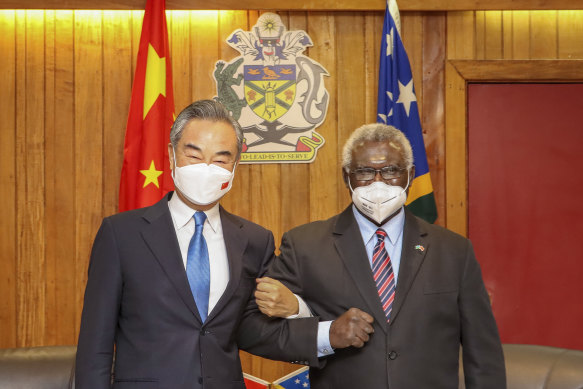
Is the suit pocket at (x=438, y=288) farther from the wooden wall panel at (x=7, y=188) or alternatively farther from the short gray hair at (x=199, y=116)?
the wooden wall panel at (x=7, y=188)

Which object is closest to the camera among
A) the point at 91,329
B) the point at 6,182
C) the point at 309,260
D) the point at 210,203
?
the point at 91,329

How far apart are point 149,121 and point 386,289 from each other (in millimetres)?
1749

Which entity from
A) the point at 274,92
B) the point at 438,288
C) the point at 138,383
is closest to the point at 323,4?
the point at 274,92

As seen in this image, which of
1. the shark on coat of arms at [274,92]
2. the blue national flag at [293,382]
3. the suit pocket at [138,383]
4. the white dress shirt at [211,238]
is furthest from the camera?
the shark on coat of arms at [274,92]

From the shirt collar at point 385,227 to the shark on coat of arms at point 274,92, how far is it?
140 cm

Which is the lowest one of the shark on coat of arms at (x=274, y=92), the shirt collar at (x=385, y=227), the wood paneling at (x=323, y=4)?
the shirt collar at (x=385, y=227)

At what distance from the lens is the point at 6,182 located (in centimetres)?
320

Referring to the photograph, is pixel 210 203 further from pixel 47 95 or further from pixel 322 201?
pixel 47 95

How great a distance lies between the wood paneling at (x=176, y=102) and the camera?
10.5 ft

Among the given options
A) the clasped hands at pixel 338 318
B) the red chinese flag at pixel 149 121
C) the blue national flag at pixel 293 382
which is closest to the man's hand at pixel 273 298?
the clasped hands at pixel 338 318

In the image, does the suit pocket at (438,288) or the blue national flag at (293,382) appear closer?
the suit pocket at (438,288)

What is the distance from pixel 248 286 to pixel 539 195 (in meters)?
2.21

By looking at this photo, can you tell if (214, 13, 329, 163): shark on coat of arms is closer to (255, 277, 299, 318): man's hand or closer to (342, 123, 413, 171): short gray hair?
(342, 123, 413, 171): short gray hair

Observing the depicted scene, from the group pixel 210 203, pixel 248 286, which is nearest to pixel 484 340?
pixel 248 286
